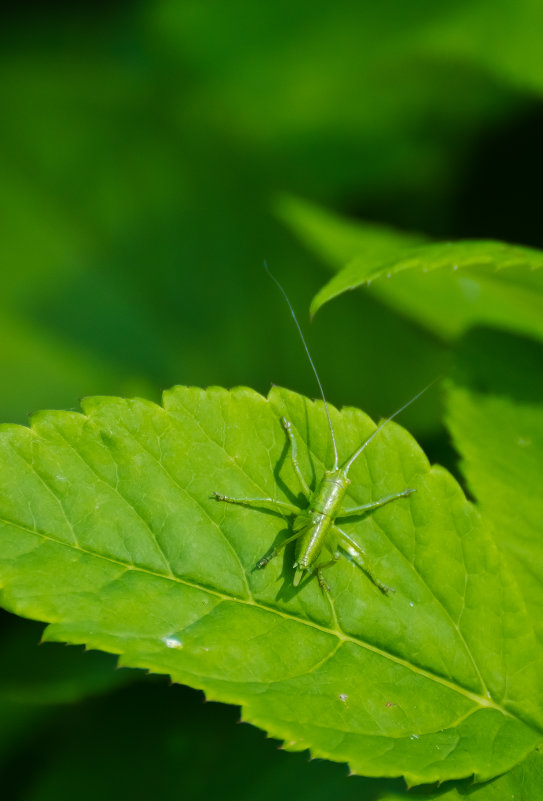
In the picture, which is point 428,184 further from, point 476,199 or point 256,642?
point 256,642

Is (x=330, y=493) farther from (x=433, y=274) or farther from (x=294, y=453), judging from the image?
(x=433, y=274)

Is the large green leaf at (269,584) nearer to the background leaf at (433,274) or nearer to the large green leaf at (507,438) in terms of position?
the large green leaf at (507,438)

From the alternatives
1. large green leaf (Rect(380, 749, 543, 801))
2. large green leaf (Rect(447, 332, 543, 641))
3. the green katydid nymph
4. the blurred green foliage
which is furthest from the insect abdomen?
the blurred green foliage

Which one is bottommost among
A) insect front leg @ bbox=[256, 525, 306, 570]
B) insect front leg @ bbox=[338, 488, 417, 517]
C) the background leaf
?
insect front leg @ bbox=[256, 525, 306, 570]

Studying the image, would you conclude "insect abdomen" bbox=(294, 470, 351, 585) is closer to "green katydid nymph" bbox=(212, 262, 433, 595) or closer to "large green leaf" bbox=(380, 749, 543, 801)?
"green katydid nymph" bbox=(212, 262, 433, 595)

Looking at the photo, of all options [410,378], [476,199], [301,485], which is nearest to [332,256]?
[410,378]

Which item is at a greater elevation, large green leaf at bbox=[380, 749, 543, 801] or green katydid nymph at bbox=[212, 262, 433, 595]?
green katydid nymph at bbox=[212, 262, 433, 595]

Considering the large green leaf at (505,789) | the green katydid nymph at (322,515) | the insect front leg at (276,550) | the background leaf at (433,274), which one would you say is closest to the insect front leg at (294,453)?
the green katydid nymph at (322,515)
